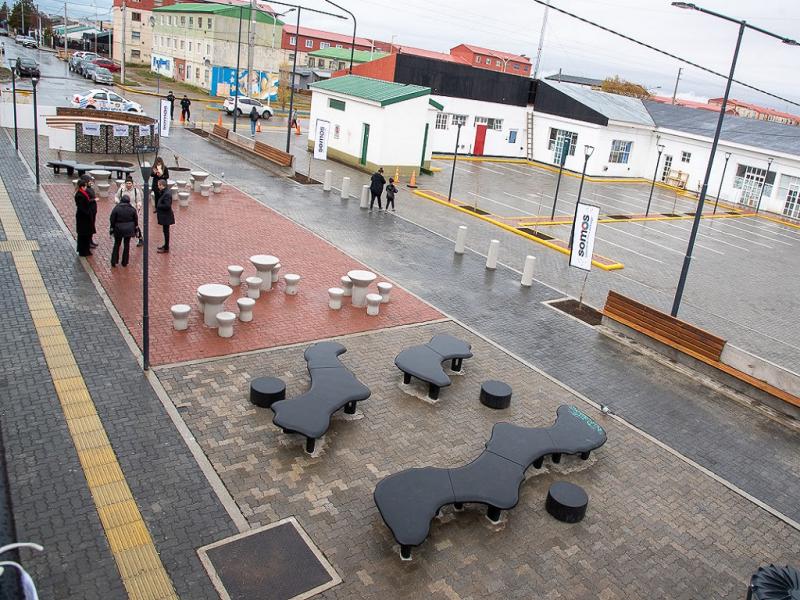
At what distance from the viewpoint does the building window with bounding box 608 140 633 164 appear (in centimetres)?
4022

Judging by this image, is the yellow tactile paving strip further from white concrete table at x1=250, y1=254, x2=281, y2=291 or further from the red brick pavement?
white concrete table at x1=250, y1=254, x2=281, y2=291

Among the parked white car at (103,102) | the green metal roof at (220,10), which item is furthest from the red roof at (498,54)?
the parked white car at (103,102)

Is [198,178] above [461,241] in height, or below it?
above

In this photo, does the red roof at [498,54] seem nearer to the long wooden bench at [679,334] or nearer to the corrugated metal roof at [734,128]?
the corrugated metal roof at [734,128]

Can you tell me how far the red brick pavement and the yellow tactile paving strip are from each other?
1.26 meters

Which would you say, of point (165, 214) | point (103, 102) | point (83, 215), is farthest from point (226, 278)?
point (103, 102)

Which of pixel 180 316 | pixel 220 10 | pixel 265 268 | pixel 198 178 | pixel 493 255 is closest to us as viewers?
pixel 180 316

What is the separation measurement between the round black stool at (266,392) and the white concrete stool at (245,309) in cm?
286

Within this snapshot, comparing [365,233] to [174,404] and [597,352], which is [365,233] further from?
[174,404]

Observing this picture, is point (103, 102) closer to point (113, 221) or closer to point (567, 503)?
point (113, 221)

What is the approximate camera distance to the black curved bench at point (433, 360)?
10.4m

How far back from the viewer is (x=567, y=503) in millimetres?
7906

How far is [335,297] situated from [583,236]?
20.7ft

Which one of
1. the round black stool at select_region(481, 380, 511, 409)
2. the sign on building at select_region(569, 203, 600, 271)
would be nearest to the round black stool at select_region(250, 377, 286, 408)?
the round black stool at select_region(481, 380, 511, 409)
